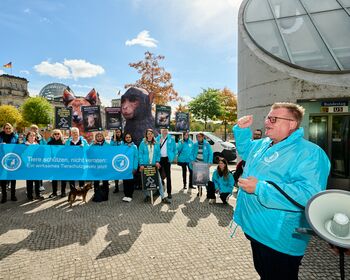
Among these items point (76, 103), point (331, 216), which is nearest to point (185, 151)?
point (331, 216)

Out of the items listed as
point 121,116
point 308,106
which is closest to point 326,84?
point 308,106

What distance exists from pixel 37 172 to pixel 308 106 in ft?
27.7

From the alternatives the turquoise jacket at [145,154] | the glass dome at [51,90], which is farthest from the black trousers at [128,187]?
the glass dome at [51,90]

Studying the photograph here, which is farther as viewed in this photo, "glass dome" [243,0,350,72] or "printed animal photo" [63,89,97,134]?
"printed animal photo" [63,89,97,134]

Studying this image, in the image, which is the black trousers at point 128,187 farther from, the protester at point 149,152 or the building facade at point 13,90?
the building facade at point 13,90

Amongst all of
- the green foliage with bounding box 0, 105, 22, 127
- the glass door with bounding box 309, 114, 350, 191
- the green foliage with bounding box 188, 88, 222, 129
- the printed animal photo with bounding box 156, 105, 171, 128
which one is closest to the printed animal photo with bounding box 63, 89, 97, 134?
the printed animal photo with bounding box 156, 105, 171, 128

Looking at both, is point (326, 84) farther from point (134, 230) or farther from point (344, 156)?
point (134, 230)

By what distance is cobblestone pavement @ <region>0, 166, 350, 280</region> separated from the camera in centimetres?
332

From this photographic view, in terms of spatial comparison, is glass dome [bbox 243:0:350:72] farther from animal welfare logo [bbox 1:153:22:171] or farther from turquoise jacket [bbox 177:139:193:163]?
animal welfare logo [bbox 1:153:22:171]

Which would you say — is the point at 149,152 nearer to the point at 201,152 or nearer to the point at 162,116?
the point at 201,152

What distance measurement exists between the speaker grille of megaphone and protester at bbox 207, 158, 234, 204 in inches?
194

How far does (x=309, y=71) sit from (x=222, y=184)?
431 cm

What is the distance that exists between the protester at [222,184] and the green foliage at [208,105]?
2648cm

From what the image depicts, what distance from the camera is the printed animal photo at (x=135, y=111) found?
898cm
